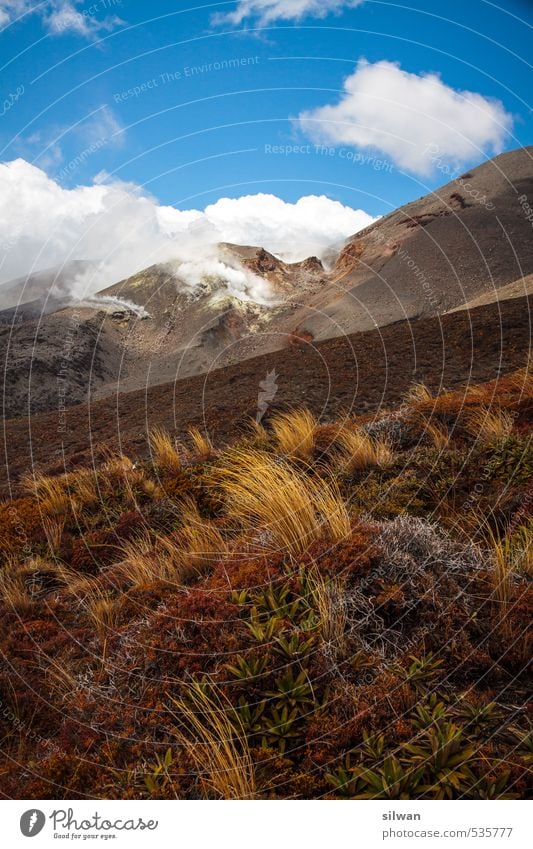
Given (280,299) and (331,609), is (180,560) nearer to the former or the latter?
(331,609)

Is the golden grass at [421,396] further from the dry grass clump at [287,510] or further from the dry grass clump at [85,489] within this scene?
the dry grass clump at [85,489]

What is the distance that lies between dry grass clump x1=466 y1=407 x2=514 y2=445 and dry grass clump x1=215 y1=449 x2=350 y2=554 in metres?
2.05

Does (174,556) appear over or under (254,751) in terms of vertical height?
over

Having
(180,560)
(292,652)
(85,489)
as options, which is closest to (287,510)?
(180,560)

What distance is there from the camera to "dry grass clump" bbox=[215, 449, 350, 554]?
3869 millimetres

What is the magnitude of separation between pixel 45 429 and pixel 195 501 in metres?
18.7

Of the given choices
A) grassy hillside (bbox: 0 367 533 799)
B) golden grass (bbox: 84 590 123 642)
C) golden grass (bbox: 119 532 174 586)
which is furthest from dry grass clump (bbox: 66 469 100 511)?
golden grass (bbox: 84 590 123 642)

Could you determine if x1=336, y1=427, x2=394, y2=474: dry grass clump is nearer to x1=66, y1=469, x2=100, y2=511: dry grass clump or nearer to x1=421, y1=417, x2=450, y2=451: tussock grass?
x1=421, y1=417, x2=450, y2=451: tussock grass

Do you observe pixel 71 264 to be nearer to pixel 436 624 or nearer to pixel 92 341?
pixel 92 341

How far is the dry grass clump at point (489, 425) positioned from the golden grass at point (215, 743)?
436cm

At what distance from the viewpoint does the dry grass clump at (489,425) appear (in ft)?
18.8

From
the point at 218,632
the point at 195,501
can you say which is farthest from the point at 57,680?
the point at 195,501

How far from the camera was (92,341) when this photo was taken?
184 feet

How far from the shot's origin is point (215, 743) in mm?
2293
